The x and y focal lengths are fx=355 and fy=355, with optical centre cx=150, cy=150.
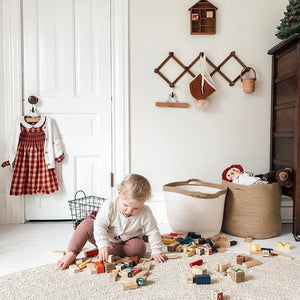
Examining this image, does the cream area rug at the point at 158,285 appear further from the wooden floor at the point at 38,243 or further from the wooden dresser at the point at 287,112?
the wooden dresser at the point at 287,112

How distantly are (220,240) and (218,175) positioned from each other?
0.69 metres

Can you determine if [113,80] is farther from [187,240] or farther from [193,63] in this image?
[187,240]

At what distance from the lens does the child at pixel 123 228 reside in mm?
1786

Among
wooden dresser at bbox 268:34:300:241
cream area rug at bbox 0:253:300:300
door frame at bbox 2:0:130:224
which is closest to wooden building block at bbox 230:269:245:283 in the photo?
cream area rug at bbox 0:253:300:300

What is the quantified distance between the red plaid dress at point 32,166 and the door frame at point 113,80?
123 millimetres

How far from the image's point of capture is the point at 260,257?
6.52 feet

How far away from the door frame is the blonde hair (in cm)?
104

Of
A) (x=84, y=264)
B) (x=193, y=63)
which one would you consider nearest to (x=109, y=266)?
(x=84, y=264)

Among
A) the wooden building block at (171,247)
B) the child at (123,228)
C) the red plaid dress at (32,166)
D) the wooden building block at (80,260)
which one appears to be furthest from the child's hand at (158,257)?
the red plaid dress at (32,166)

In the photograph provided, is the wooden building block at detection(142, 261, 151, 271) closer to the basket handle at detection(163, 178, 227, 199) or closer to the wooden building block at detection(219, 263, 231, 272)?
the wooden building block at detection(219, 263, 231, 272)

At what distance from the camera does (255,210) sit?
2369 mm

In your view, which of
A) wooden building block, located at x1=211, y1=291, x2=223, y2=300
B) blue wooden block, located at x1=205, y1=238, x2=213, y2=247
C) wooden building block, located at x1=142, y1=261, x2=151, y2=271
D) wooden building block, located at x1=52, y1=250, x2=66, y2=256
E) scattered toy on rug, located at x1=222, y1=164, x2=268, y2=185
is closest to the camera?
wooden building block, located at x1=211, y1=291, x2=223, y2=300

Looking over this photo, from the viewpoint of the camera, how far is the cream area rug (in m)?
1.50

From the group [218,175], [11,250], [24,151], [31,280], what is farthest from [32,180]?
[218,175]
